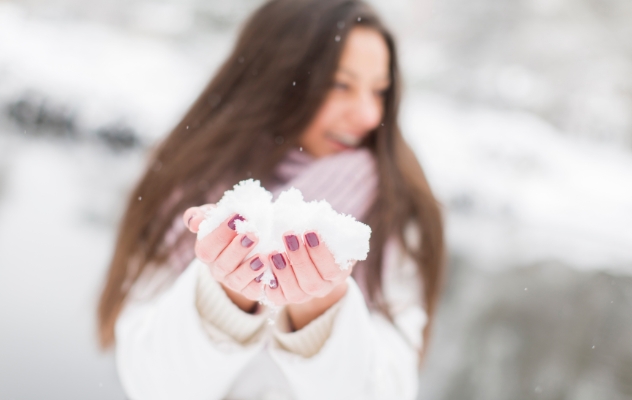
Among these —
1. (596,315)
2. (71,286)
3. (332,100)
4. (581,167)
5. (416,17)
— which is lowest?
(596,315)

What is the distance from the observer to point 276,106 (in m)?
0.59

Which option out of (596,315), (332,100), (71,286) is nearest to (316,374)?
(332,100)

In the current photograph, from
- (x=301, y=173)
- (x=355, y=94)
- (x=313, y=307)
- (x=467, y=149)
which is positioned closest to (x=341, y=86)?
(x=355, y=94)

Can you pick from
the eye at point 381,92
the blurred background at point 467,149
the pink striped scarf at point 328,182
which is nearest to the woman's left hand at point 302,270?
the pink striped scarf at point 328,182

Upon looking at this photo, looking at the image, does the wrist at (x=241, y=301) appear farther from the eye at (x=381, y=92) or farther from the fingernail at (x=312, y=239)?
the eye at (x=381, y=92)

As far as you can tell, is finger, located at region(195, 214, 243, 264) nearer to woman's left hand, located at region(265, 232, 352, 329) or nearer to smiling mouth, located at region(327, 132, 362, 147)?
woman's left hand, located at region(265, 232, 352, 329)

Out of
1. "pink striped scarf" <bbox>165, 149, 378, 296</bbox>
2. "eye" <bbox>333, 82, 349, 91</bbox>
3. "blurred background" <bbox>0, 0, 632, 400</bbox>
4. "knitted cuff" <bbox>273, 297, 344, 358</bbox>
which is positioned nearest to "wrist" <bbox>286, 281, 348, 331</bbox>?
"knitted cuff" <bbox>273, 297, 344, 358</bbox>

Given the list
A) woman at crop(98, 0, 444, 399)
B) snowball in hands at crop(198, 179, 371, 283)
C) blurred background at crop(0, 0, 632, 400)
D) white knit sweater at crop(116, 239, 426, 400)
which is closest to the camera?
snowball in hands at crop(198, 179, 371, 283)

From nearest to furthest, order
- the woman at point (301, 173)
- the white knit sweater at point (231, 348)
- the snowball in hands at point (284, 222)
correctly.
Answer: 1. the snowball in hands at point (284, 222)
2. the white knit sweater at point (231, 348)
3. the woman at point (301, 173)

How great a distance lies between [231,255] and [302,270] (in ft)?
0.17

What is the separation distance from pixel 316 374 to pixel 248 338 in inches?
3.0

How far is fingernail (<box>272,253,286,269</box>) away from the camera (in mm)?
274

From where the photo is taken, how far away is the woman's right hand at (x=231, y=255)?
26 cm

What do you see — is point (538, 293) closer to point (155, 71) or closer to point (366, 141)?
point (366, 141)
